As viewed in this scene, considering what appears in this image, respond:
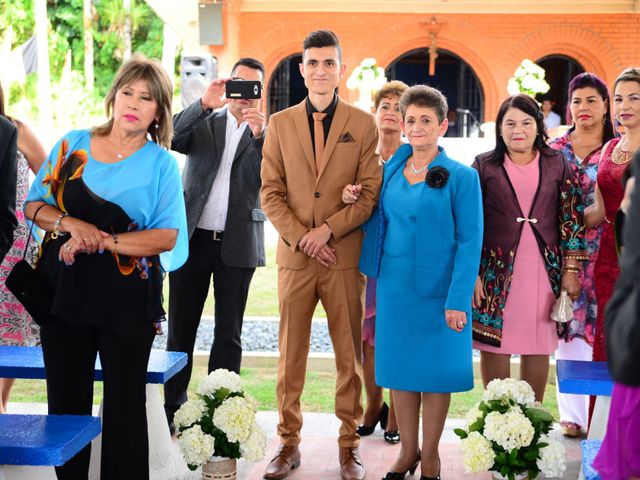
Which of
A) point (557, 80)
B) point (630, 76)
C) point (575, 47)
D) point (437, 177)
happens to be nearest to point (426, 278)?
point (437, 177)

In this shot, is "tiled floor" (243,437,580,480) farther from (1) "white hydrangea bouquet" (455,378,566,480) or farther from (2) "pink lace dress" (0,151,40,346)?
(2) "pink lace dress" (0,151,40,346)

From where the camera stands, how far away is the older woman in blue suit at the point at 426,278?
4.17m

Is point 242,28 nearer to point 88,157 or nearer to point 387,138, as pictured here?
point 387,138

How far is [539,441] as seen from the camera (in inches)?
160

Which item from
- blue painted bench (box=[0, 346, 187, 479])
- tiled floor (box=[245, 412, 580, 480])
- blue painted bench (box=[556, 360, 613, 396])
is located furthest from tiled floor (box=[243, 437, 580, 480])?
blue painted bench (box=[556, 360, 613, 396])

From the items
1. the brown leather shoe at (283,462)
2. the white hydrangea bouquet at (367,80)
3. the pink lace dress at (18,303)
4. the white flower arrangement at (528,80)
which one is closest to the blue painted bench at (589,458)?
the brown leather shoe at (283,462)

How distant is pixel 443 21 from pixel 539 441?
16.4 m

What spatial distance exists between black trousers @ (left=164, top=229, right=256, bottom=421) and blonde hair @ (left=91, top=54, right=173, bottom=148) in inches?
53.5

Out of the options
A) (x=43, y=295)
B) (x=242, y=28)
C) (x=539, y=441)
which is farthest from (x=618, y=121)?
(x=242, y=28)

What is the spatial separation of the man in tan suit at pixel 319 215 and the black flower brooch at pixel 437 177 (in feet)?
1.28

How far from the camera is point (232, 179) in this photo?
5.09 m

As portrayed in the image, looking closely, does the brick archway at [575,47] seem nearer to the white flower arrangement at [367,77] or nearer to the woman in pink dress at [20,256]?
the white flower arrangement at [367,77]

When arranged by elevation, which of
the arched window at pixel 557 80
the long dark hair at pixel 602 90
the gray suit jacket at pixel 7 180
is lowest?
the gray suit jacket at pixel 7 180

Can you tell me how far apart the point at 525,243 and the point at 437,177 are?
28.8 inches
